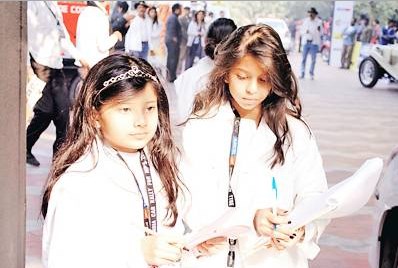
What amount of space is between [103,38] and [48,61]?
1.92 ft

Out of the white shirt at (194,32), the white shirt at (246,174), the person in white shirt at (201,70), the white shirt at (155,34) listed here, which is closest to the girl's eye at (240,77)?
the white shirt at (246,174)

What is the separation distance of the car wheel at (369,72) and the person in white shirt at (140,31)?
4652 millimetres

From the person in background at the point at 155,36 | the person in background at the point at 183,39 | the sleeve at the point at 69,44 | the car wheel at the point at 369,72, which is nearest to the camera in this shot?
the sleeve at the point at 69,44

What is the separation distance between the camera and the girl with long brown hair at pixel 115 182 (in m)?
1.66

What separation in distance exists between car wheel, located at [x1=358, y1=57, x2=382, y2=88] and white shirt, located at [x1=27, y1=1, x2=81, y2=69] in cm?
959

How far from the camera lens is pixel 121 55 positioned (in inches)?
74.4

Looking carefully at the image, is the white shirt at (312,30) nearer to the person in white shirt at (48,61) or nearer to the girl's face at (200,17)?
the girl's face at (200,17)

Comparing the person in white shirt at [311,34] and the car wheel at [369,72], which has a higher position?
the person in white shirt at [311,34]

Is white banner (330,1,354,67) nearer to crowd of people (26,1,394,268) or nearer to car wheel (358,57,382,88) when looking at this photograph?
car wheel (358,57,382,88)

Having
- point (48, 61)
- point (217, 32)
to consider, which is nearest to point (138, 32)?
point (48, 61)

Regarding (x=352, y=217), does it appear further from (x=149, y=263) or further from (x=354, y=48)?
(x=354, y=48)

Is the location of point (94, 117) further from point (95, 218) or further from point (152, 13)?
point (152, 13)

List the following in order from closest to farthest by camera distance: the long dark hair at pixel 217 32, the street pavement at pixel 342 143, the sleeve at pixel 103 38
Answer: the long dark hair at pixel 217 32
the street pavement at pixel 342 143
the sleeve at pixel 103 38

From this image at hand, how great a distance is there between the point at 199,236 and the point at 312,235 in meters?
0.45
